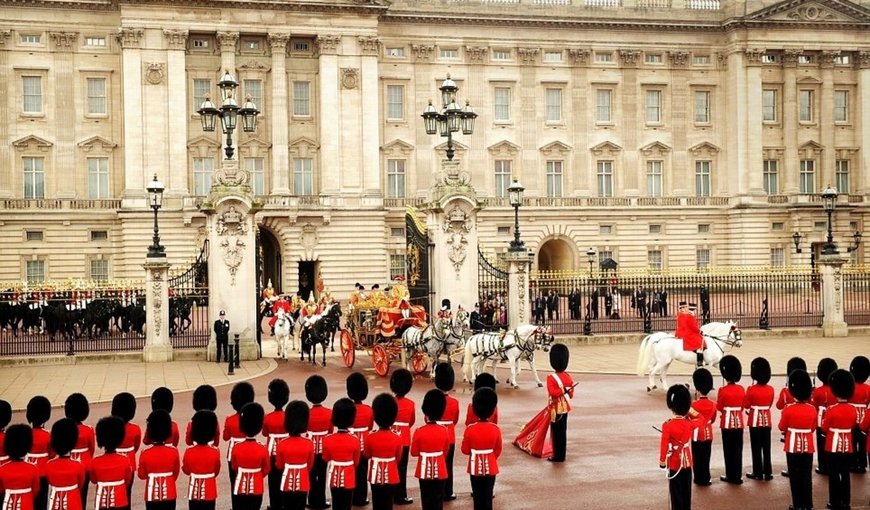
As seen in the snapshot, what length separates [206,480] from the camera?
33.6 feet

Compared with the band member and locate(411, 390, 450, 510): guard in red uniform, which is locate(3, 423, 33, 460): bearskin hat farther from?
locate(411, 390, 450, 510): guard in red uniform

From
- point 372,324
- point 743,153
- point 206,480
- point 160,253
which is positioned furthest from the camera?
point 743,153

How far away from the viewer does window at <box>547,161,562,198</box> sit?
54.5 m

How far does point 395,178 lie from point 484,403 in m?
42.2

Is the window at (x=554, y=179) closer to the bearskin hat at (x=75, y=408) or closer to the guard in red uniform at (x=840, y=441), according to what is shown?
the guard in red uniform at (x=840, y=441)

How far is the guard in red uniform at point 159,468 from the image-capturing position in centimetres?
1011

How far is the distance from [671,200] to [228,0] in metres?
25.3

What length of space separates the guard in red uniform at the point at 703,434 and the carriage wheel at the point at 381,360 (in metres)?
10.3

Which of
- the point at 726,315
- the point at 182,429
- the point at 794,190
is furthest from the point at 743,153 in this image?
the point at 182,429

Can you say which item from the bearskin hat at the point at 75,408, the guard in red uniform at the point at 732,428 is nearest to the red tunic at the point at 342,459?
the bearskin hat at the point at 75,408

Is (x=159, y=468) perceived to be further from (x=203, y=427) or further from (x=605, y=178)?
(x=605, y=178)

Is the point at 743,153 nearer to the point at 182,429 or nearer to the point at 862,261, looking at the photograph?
the point at 862,261

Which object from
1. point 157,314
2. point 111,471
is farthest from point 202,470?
point 157,314

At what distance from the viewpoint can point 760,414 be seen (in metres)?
12.7
